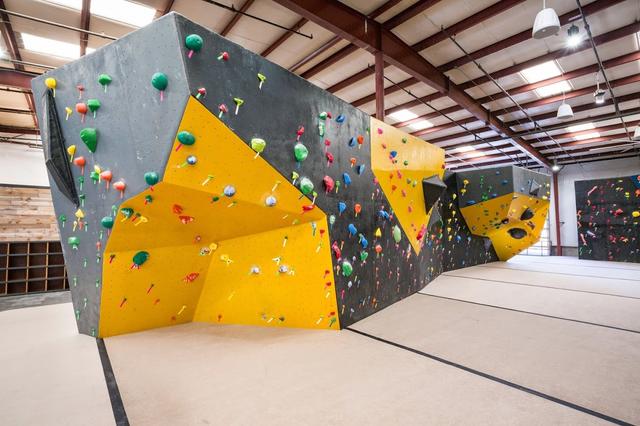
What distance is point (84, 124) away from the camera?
2.02 metres

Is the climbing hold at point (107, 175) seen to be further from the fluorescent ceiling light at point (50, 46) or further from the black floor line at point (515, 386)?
the fluorescent ceiling light at point (50, 46)

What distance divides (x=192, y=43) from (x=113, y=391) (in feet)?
5.91

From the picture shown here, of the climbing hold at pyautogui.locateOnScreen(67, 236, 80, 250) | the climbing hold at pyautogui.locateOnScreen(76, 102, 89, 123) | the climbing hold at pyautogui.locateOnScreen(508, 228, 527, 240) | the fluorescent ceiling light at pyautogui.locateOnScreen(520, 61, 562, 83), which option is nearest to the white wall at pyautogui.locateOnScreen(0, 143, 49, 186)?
the climbing hold at pyautogui.locateOnScreen(67, 236, 80, 250)

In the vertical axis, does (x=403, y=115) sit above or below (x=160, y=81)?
above

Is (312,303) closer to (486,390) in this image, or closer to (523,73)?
(486,390)

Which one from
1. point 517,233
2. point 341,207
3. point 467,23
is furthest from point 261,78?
point 517,233

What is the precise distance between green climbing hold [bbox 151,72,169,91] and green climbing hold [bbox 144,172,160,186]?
458mm

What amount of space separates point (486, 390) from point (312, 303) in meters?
1.28

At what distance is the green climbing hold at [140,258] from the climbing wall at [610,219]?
373 inches

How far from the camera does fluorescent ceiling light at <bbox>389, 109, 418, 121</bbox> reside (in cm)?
754

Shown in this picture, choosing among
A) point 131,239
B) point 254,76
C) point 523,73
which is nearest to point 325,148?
point 254,76

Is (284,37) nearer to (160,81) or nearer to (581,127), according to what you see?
(160,81)

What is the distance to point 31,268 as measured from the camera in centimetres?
591

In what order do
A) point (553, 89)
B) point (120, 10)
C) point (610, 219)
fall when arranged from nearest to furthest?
point (120, 10) → point (553, 89) → point (610, 219)
